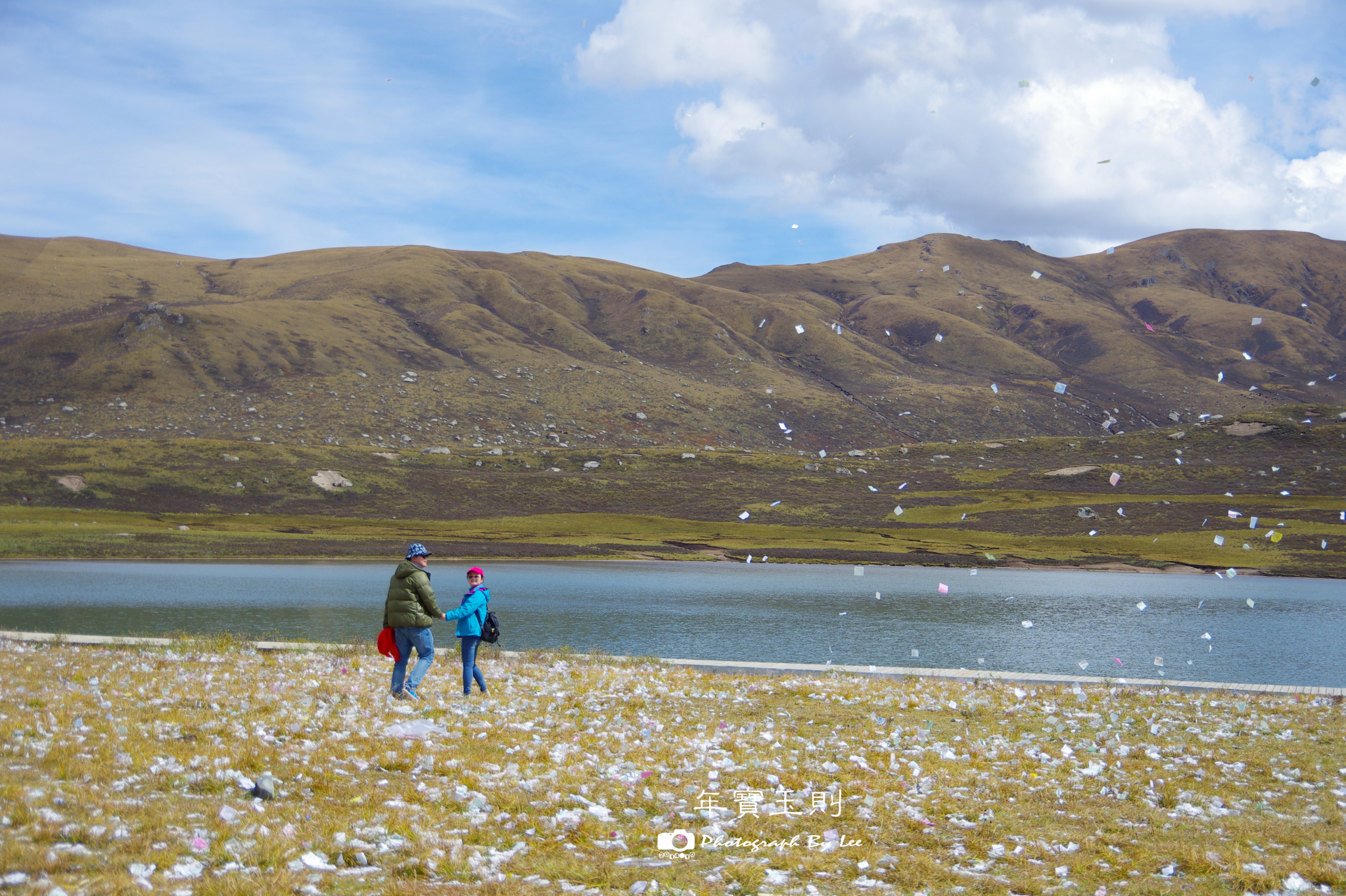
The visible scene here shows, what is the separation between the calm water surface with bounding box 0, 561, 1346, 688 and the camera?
3378cm

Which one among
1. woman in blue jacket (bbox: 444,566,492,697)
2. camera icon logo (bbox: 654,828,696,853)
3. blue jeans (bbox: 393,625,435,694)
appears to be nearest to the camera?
camera icon logo (bbox: 654,828,696,853)

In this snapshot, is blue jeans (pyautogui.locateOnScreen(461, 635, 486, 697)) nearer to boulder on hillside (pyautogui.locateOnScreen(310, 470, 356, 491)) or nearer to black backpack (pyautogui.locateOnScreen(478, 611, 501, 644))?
black backpack (pyautogui.locateOnScreen(478, 611, 501, 644))

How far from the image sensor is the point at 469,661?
18.7 meters

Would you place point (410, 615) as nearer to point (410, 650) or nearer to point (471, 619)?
point (410, 650)

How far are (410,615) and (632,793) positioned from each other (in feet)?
25.5

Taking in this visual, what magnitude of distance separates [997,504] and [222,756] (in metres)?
105

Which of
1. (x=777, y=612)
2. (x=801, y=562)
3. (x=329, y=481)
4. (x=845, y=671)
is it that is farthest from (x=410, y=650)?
(x=329, y=481)

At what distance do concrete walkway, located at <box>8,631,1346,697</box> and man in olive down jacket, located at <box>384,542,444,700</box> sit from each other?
9840 mm

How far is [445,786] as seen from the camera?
1099cm

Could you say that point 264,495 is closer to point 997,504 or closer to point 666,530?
point 666,530

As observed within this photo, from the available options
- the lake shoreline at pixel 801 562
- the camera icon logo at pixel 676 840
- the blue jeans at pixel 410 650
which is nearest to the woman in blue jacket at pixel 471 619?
the blue jeans at pixel 410 650

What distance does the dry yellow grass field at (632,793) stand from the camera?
833 cm

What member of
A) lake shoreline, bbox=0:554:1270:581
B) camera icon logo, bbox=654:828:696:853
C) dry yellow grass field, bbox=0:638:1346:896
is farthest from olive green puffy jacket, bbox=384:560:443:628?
lake shoreline, bbox=0:554:1270:581

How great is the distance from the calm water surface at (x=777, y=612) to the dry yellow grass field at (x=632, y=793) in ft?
48.5
